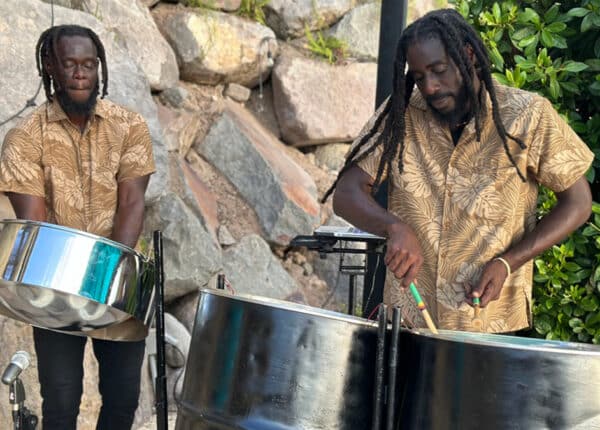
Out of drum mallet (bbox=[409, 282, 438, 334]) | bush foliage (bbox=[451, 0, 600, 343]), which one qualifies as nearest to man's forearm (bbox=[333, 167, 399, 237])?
drum mallet (bbox=[409, 282, 438, 334])

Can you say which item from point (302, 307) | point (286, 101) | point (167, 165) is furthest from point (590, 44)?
point (286, 101)

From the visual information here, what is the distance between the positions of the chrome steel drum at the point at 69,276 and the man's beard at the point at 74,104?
37 centimetres

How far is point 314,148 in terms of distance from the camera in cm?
521

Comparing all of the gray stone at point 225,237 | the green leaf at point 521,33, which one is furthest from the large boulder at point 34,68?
the green leaf at point 521,33

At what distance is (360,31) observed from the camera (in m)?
5.38

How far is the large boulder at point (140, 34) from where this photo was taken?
429 centimetres

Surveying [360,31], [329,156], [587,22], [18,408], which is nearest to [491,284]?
[587,22]

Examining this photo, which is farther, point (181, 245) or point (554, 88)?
point (181, 245)

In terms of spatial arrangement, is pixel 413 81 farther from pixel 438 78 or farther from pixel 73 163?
pixel 73 163

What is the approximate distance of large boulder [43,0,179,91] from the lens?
4289mm

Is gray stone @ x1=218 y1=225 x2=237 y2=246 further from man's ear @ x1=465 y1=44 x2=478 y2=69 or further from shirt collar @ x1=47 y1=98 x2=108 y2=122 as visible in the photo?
man's ear @ x1=465 y1=44 x2=478 y2=69

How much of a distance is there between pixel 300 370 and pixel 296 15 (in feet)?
12.9

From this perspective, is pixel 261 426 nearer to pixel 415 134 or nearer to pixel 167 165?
pixel 415 134

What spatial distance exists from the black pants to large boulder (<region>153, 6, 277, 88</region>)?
2.59 meters
